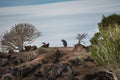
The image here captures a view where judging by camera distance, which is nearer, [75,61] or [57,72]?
[57,72]

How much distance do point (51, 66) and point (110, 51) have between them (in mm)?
14052

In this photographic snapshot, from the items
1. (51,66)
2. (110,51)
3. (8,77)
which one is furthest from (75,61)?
(110,51)

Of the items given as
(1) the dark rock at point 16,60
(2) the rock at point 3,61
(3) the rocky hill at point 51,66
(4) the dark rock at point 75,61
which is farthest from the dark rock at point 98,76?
(2) the rock at point 3,61

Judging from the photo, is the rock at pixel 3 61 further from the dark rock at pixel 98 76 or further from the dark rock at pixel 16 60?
the dark rock at pixel 98 76

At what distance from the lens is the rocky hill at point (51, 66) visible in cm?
5984

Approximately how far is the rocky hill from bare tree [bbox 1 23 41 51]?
10.6 metres

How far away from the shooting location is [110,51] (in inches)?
2032

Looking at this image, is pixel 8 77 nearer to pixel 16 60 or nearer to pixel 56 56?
pixel 16 60

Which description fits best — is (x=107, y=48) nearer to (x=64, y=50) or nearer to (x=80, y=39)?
(x=64, y=50)

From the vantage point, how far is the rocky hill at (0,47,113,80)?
59844 mm

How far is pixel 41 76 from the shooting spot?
61812 mm

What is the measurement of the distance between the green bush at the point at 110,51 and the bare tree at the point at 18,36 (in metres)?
29.3

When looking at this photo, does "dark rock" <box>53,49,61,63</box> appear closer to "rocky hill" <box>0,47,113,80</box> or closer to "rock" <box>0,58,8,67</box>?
"rocky hill" <box>0,47,113,80</box>

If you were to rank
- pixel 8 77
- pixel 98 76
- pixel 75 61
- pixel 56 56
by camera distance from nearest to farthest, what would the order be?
pixel 98 76 → pixel 8 77 → pixel 75 61 → pixel 56 56
